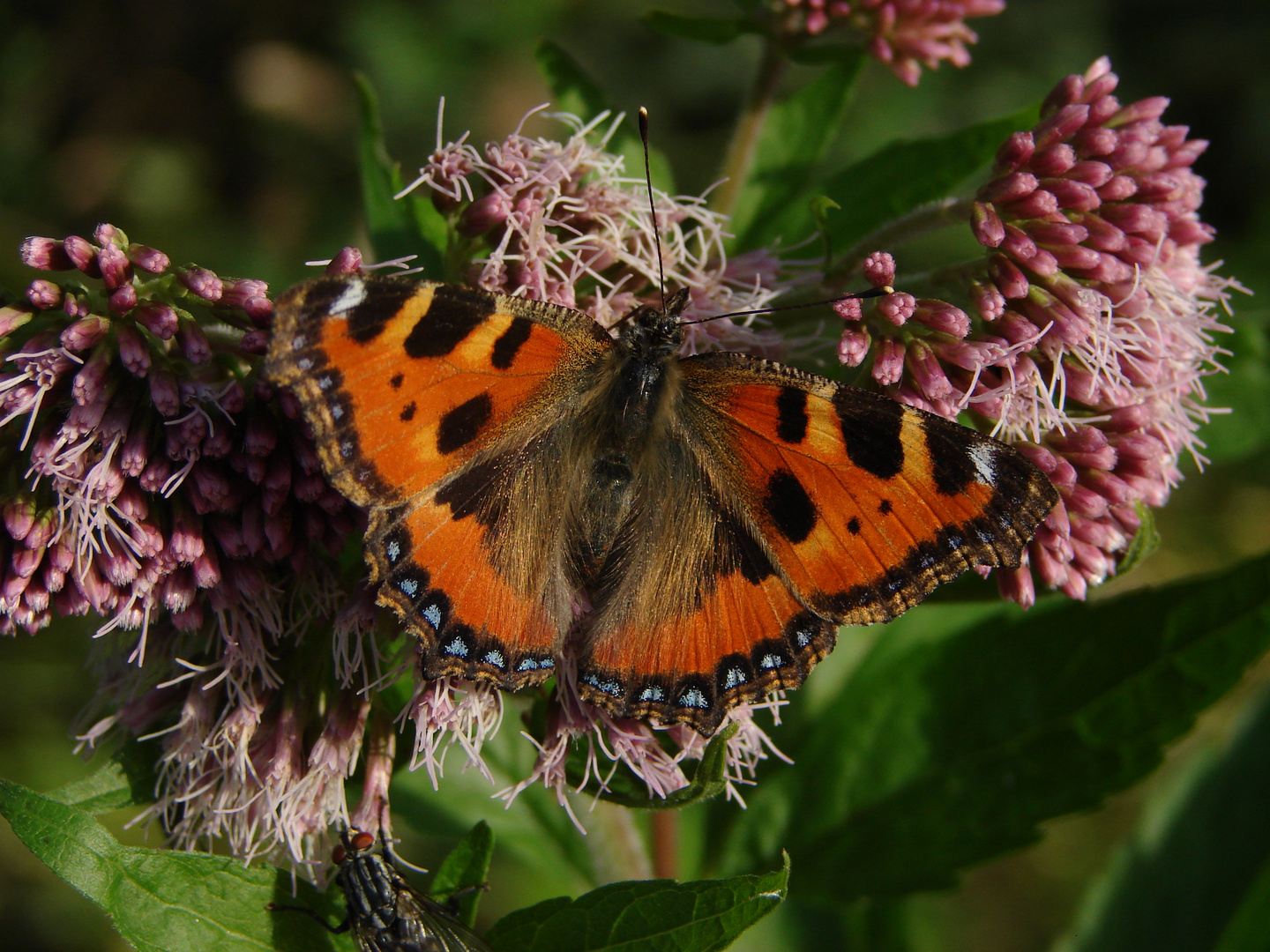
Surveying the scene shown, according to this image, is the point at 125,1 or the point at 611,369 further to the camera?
the point at 125,1

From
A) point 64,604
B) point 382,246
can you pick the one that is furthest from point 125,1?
point 64,604

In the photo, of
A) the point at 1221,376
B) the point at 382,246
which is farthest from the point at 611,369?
the point at 1221,376

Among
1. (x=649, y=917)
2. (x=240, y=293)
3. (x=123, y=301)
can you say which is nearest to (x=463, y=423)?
(x=240, y=293)

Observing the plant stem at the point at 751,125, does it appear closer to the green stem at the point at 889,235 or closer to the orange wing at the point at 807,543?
the green stem at the point at 889,235

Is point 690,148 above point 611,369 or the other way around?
the other way around

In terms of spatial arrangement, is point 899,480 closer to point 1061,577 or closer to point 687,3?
point 1061,577

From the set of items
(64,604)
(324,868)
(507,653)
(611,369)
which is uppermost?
(611,369)

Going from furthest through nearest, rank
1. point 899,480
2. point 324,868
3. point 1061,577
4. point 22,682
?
point 22,682, point 324,868, point 1061,577, point 899,480

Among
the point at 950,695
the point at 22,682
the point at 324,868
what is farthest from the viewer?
the point at 22,682
